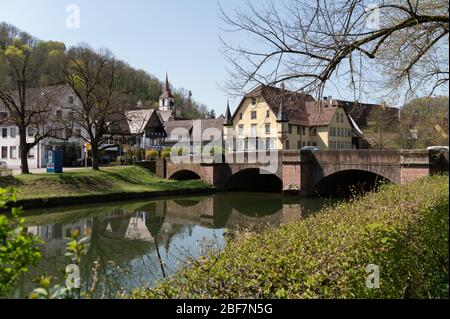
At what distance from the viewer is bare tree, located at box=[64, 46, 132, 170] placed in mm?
35000

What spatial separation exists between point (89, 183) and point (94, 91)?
8.52 metres

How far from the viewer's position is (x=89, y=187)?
30984 mm

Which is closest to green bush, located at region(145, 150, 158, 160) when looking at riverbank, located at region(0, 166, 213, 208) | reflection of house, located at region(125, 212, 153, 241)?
riverbank, located at region(0, 166, 213, 208)

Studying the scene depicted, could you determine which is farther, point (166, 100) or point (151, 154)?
point (166, 100)

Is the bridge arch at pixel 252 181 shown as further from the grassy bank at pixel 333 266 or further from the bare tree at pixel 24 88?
the grassy bank at pixel 333 266

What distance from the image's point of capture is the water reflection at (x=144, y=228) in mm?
10938

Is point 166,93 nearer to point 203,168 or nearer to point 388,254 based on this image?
point 203,168

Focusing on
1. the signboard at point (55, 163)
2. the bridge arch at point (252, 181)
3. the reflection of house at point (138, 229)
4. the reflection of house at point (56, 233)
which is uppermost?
the signboard at point (55, 163)

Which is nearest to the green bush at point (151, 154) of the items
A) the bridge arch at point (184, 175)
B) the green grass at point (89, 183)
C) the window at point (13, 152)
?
the bridge arch at point (184, 175)

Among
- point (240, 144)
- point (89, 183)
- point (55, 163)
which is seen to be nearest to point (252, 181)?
point (240, 144)

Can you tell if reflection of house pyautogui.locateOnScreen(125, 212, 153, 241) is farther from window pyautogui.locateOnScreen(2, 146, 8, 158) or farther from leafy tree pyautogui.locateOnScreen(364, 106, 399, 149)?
window pyautogui.locateOnScreen(2, 146, 8, 158)

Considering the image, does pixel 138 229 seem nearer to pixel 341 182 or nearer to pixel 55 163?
pixel 55 163

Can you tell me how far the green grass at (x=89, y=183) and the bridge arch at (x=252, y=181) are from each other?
10.8ft

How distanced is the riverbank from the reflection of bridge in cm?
229
